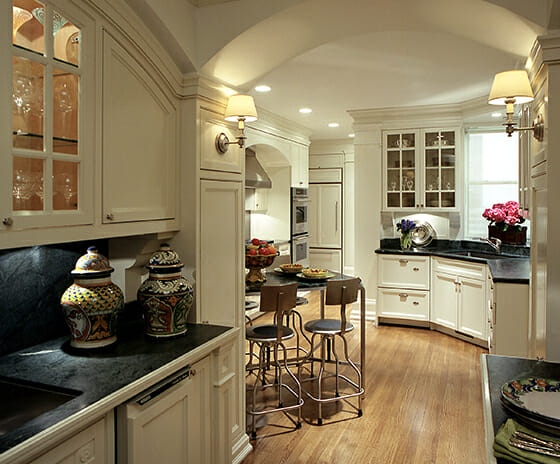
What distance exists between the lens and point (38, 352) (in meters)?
1.82

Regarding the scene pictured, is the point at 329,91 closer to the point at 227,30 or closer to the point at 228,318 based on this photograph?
the point at 227,30

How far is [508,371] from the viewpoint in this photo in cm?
154

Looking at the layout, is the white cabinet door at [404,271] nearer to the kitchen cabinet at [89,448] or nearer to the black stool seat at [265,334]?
the black stool seat at [265,334]

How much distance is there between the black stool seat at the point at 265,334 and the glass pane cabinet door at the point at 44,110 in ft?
5.80

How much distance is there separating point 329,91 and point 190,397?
11.5 feet

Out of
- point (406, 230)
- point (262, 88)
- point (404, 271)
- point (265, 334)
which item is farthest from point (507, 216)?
point (265, 334)

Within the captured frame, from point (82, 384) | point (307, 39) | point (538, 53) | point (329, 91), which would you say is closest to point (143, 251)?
point (82, 384)

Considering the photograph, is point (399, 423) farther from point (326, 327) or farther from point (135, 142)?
point (135, 142)

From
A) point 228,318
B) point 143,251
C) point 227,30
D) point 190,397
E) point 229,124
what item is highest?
point 227,30

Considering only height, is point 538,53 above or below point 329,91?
below

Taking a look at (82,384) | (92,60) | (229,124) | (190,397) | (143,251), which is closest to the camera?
(82,384)

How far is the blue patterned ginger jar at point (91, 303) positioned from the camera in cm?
179

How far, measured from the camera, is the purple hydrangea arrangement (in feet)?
17.8

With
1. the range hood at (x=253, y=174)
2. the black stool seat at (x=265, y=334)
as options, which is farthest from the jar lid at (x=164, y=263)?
the range hood at (x=253, y=174)
